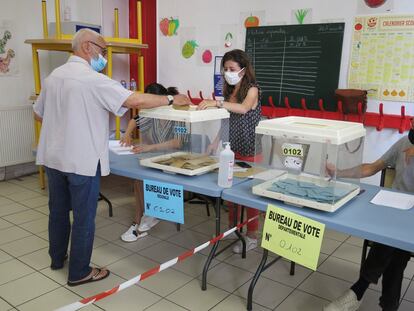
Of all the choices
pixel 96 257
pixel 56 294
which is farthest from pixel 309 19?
pixel 56 294

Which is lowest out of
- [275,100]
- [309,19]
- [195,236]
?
[195,236]

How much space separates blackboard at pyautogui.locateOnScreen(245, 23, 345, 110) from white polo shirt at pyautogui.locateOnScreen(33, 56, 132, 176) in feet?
6.29

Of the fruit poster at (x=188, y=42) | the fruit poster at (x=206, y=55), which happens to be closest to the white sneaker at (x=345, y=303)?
the fruit poster at (x=206, y=55)

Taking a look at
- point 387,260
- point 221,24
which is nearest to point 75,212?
point 387,260

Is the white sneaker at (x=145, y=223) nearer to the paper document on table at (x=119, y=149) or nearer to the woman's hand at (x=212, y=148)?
the paper document on table at (x=119, y=149)

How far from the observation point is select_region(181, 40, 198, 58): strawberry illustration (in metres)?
4.21

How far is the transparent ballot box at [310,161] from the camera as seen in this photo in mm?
1833

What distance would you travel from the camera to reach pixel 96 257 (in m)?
2.75

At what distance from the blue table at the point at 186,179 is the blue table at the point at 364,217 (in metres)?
0.11

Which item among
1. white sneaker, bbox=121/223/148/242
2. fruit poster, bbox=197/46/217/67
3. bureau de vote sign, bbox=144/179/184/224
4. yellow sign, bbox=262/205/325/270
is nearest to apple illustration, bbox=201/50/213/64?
fruit poster, bbox=197/46/217/67

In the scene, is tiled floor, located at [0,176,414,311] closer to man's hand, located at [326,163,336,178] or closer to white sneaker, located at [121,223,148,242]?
white sneaker, located at [121,223,148,242]

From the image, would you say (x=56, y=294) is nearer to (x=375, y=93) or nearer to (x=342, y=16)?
(x=375, y=93)

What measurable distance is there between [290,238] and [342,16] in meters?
2.20

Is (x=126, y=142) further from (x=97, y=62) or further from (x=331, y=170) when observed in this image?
(x=331, y=170)
